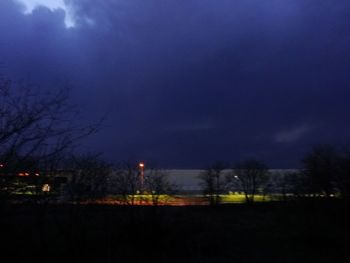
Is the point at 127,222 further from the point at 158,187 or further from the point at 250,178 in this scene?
the point at 250,178

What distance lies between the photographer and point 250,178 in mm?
51844

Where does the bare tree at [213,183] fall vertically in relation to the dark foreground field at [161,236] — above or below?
above

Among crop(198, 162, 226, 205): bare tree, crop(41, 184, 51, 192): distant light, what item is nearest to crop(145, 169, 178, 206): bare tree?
crop(41, 184, 51, 192): distant light

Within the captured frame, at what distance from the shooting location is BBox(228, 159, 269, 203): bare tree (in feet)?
168

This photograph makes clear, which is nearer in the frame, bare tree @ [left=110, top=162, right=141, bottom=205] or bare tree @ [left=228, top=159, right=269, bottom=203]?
bare tree @ [left=110, top=162, right=141, bottom=205]

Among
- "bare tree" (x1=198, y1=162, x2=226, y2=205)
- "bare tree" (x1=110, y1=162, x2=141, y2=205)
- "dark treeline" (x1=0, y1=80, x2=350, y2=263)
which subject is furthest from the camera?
"bare tree" (x1=198, y1=162, x2=226, y2=205)

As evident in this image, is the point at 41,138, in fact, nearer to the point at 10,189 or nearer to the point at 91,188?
the point at 10,189

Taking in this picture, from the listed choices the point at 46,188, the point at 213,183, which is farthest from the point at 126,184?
the point at 213,183

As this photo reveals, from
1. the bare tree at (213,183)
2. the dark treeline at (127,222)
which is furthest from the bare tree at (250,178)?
the dark treeline at (127,222)

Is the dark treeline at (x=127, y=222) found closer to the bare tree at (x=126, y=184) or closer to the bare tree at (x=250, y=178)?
the bare tree at (x=126, y=184)

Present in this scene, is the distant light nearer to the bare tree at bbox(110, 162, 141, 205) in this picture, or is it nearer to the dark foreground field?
the dark foreground field

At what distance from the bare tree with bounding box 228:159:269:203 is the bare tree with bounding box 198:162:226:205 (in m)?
3.26

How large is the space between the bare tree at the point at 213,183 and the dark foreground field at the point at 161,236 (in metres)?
17.2

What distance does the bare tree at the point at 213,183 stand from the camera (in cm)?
4353
